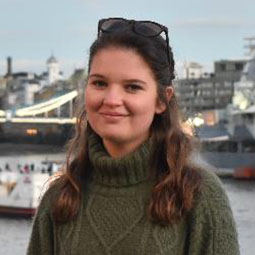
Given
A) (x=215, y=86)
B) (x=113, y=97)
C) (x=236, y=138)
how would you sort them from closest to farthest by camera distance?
(x=113, y=97), (x=236, y=138), (x=215, y=86)

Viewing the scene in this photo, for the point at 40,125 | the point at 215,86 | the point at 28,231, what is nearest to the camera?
the point at 28,231

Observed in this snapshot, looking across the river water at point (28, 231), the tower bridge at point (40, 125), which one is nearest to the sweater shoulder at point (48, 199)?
the river water at point (28, 231)

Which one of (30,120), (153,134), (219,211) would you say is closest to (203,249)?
(219,211)

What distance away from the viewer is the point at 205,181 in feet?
4.14

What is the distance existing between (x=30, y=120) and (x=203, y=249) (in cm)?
3598

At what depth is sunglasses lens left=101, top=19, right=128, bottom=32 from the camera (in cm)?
129

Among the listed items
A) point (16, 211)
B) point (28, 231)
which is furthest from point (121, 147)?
point (16, 211)

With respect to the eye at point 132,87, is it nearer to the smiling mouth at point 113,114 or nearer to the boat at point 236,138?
the smiling mouth at point 113,114

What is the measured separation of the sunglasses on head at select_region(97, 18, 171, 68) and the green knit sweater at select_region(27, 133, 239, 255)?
0.43 feet

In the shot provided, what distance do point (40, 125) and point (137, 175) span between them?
46.5 m

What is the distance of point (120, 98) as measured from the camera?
4.08 feet

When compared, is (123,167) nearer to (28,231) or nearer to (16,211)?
(28,231)

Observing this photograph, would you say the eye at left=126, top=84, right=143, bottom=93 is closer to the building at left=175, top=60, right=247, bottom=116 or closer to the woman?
the woman

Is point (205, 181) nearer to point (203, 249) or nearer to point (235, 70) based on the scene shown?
point (203, 249)
